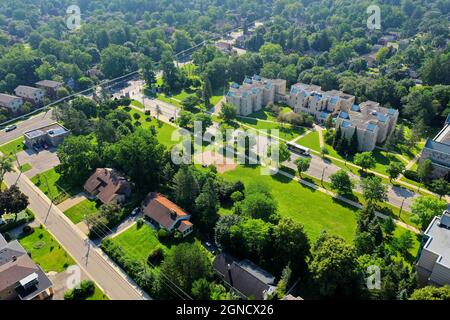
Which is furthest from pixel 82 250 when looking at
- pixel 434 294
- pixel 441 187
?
pixel 441 187

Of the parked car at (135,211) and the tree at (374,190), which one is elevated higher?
the tree at (374,190)

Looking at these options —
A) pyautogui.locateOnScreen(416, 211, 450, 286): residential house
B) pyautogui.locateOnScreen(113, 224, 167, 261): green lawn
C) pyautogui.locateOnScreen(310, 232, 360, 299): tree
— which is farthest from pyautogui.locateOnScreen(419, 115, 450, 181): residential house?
pyautogui.locateOnScreen(113, 224, 167, 261): green lawn

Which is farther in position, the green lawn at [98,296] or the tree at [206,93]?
the tree at [206,93]

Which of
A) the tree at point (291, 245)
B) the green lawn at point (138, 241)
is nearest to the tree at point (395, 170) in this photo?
the tree at point (291, 245)

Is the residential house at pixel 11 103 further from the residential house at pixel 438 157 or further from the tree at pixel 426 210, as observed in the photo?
the residential house at pixel 438 157

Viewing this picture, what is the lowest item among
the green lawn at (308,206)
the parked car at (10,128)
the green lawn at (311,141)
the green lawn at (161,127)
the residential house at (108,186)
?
the green lawn at (311,141)

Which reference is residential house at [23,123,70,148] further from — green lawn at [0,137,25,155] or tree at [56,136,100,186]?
tree at [56,136,100,186]
